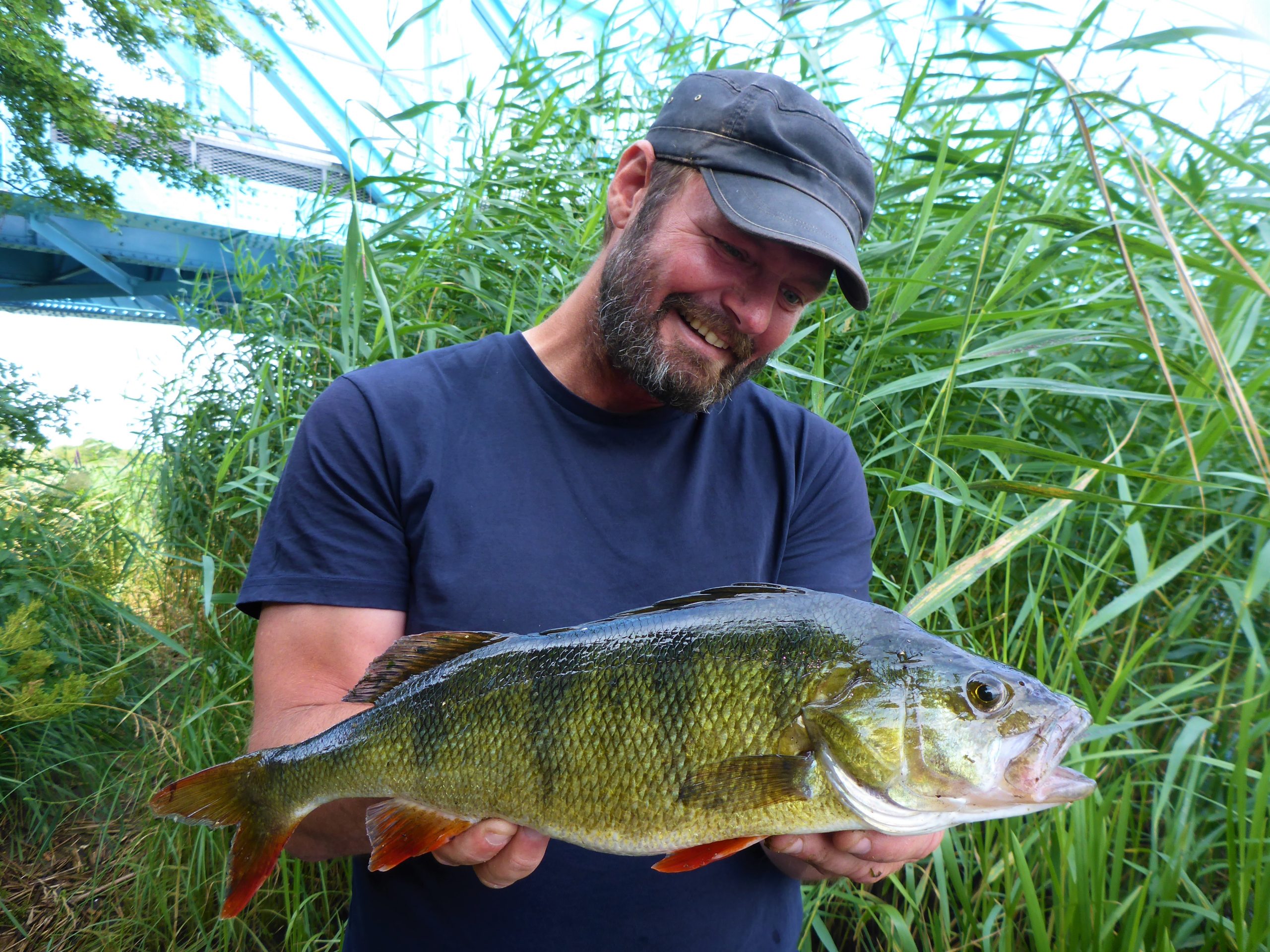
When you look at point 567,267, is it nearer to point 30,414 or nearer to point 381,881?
point 381,881

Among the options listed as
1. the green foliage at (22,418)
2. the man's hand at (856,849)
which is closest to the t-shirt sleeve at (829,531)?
the man's hand at (856,849)

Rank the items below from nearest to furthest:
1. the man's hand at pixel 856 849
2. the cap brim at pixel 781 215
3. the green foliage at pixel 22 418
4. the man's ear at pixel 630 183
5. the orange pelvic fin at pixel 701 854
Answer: the orange pelvic fin at pixel 701 854, the man's hand at pixel 856 849, the cap brim at pixel 781 215, the man's ear at pixel 630 183, the green foliage at pixel 22 418

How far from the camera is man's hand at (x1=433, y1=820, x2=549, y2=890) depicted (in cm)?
122

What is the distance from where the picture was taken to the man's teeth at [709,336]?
1.71 m

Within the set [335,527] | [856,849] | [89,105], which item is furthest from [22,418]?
[856,849]

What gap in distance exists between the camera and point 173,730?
8.70ft

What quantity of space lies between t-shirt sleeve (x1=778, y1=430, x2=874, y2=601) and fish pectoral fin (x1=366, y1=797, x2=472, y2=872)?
84 centimetres

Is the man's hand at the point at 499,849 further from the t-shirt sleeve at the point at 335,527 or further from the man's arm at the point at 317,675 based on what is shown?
the t-shirt sleeve at the point at 335,527

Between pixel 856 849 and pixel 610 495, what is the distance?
30.4 inches

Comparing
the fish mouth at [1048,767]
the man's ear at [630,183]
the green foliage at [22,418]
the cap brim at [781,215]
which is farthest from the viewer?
the green foliage at [22,418]

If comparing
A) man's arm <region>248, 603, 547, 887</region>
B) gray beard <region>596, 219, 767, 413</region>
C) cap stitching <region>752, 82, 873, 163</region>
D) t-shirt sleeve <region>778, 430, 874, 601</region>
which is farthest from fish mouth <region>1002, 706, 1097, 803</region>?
cap stitching <region>752, 82, 873, 163</region>

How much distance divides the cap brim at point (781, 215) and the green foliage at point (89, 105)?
409 centimetres

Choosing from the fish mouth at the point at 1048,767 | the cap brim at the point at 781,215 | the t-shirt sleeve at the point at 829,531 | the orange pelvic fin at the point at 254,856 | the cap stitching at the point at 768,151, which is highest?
the cap stitching at the point at 768,151

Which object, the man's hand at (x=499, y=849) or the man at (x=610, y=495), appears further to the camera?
the man at (x=610, y=495)
